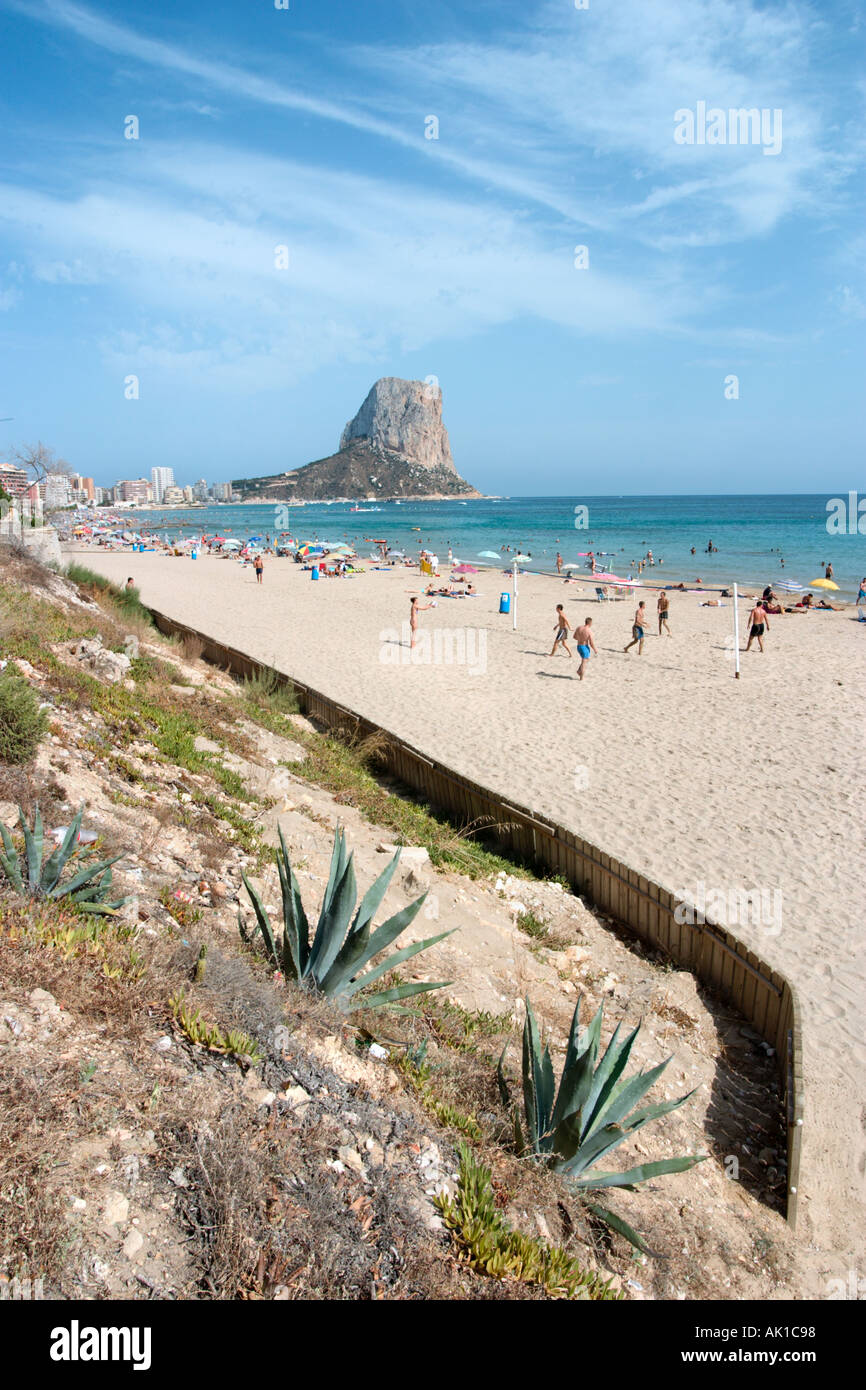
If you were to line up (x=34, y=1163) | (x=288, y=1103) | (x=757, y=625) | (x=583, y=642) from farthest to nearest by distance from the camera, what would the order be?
(x=757, y=625)
(x=583, y=642)
(x=288, y=1103)
(x=34, y=1163)

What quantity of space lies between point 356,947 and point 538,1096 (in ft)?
3.46

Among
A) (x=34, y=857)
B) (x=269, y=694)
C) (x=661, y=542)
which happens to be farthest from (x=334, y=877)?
(x=661, y=542)

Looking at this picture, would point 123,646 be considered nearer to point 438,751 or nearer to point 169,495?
point 438,751

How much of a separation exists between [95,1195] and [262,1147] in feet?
1.86

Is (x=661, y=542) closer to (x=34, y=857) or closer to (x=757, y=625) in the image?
(x=757, y=625)

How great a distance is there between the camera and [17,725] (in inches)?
216

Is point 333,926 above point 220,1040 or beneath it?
above

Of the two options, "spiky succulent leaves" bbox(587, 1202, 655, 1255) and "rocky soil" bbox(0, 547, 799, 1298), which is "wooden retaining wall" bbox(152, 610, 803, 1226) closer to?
"rocky soil" bbox(0, 547, 799, 1298)

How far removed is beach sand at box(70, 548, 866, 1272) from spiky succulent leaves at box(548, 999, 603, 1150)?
5.19ft

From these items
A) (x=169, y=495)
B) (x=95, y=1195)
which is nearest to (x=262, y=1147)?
(x=95, y=1195)

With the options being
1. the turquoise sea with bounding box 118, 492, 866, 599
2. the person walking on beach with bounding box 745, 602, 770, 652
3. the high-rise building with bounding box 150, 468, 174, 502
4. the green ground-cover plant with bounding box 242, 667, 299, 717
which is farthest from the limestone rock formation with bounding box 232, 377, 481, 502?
the green ground-cover plant with bounding box 242, 667, 299, 717

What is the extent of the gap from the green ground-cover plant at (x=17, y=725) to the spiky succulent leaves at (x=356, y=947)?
3239 millimetres

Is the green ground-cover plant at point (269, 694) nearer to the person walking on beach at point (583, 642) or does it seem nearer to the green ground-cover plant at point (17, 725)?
the green ground-cover plant at point (17, 725)

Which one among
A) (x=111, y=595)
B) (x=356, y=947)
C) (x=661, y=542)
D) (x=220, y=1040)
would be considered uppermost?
(x=661, y=542)
